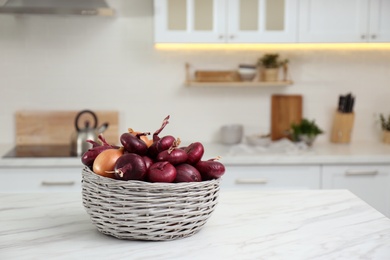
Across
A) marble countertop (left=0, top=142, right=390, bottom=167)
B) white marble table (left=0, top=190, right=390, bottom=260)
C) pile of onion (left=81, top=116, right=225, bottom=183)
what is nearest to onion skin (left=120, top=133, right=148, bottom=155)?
pile of onion (left=81, top=116, right=225, bottom=183)

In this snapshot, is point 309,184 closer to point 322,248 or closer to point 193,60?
point 193,60

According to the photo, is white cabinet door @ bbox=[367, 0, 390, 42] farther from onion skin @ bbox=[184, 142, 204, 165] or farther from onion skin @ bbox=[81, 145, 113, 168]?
onion skin @ bbox=[81, 145, 113, 168]

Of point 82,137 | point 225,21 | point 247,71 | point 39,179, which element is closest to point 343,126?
point 247,71

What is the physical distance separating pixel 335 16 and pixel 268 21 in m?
0.45

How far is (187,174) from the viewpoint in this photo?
194 centimetres

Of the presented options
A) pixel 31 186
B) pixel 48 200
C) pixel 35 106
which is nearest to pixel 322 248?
pixel 48 200

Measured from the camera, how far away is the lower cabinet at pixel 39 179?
4000 mm

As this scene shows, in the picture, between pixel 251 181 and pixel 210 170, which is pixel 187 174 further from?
pixel 251 181

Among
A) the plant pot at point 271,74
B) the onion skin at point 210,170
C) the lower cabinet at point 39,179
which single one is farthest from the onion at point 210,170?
the plant pot at point 271,74

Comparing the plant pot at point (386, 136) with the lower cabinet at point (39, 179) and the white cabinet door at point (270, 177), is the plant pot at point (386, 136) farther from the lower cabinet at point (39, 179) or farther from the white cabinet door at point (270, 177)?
the lower cabinet at point (39, 179)

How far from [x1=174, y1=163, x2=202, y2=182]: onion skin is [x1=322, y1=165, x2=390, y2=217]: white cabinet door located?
7.52 feet

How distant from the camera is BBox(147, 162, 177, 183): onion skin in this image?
1.89 m

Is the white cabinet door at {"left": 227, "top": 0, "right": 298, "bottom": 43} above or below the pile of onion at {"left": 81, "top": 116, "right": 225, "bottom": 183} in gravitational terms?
above

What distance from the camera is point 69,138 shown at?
4.57 m
